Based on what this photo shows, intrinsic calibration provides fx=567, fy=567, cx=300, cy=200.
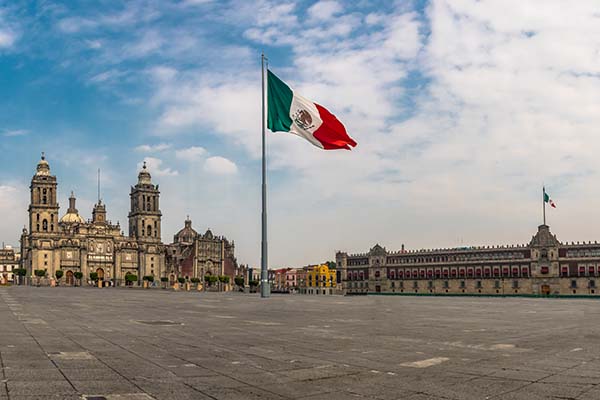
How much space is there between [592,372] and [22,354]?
30.3 feet

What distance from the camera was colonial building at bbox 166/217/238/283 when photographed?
16675cm

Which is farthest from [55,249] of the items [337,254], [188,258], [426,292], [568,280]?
[568,280]

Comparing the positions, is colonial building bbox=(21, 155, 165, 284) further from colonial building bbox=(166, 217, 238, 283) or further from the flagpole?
the flagpole

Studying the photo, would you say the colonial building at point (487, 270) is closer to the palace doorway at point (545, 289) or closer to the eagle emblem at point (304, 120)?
the palace doorway at point (545, 289)

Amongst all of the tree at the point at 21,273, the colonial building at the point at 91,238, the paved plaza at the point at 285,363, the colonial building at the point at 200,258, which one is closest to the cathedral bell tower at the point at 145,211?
the colonial building at the point at 91,238

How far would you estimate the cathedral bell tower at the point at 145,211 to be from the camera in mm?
160375

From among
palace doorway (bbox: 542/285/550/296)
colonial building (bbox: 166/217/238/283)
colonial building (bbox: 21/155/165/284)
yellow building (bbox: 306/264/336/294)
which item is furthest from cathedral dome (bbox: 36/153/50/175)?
palace doorway (bbox: 542/285/550/296)

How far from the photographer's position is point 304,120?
98.5 feet

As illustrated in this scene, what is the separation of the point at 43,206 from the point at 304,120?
12986 centimetres

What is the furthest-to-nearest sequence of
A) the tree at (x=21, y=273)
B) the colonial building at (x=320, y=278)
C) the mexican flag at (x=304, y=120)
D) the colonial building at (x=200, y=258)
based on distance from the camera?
1. the colonial building at (x=320, y=278)
2. the colonial building at (x=200, y=258)
3. the tree at (x=21, y=273)
4. the mexican flag at (x=304, y=120)

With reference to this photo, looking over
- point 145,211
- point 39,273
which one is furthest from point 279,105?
point 145,211

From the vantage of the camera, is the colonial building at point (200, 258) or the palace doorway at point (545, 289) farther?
the colonial building at point (200, 258)

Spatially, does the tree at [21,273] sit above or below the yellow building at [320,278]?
above

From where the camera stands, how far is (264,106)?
33.1m
